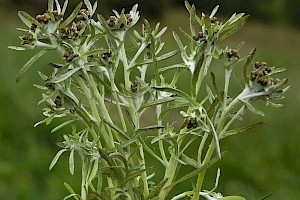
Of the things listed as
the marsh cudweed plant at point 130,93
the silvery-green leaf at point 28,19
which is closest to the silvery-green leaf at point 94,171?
the marsh cudweed plant at point 130,93

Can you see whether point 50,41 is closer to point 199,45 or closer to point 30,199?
point 199,45

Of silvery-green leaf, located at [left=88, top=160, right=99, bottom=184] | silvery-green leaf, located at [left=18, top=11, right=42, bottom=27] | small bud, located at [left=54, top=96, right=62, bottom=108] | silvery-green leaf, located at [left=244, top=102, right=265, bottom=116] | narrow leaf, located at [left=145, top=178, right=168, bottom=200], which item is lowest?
narrow leaf, located at [left=145, top=178, right=168, bottom=200]

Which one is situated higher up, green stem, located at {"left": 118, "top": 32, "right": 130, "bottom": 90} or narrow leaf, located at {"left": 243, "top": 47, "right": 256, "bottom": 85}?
green stem, located at {"left": 118, "top": 32, "right": 130, "bottom": 90}

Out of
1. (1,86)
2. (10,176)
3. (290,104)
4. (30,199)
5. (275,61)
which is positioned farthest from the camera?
(275,61)

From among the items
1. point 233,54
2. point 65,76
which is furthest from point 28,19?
point 233,54

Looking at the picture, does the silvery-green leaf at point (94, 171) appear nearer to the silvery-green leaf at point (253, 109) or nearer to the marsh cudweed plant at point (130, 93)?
the marsh cudweed plant at point (130, 93)

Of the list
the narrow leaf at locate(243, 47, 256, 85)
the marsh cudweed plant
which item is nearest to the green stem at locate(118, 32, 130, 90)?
the marsh cudweed plant

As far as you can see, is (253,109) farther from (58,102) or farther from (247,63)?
(58,102)

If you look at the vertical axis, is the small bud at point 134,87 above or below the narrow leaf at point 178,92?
above

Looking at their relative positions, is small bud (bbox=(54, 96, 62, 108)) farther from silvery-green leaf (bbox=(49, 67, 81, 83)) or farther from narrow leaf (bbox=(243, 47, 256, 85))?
narrow leaf (bbox=(243, 47, 256, 85))

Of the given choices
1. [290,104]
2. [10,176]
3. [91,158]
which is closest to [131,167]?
[91,158]

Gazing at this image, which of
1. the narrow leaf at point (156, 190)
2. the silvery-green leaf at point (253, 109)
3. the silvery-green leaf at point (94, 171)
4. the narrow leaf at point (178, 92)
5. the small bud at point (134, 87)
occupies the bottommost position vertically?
the narrow leaf at point (156, 190)
